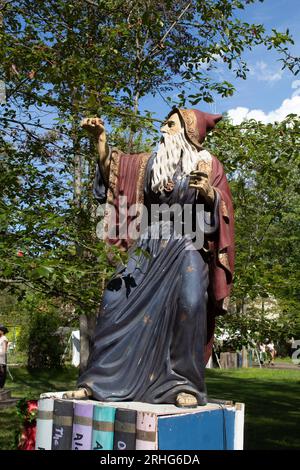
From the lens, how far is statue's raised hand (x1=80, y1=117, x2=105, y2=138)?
3.63 metres

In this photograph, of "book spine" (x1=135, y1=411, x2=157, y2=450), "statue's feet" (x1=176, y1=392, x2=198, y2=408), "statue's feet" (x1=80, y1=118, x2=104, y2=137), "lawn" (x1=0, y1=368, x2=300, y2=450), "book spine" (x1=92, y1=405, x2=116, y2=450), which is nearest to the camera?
"book spine" (x1=135, y1=411, x2=157, y2=450)

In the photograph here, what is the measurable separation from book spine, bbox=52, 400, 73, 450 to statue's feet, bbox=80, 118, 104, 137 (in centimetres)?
172

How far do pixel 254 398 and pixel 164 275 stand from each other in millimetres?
9857

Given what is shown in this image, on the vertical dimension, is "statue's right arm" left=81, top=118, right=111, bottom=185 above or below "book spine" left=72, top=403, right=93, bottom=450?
above

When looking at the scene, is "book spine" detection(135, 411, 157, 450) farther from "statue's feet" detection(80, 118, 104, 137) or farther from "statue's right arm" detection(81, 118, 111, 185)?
"statue's feet" detection(80, 118, 104, 137)

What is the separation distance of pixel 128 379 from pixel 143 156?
5.05 feet

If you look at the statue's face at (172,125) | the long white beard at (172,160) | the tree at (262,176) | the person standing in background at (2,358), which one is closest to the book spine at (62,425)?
the long white beard at (172,160)

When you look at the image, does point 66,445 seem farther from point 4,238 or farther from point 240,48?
point 240,48

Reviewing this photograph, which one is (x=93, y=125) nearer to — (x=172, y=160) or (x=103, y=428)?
(x=172, y=160)

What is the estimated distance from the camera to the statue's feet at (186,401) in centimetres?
301

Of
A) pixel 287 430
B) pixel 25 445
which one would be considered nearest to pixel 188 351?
pixel 25 445

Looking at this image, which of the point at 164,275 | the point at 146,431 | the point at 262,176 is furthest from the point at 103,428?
the point at 262,176

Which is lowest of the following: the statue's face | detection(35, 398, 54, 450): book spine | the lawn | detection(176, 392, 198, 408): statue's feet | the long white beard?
the lawn

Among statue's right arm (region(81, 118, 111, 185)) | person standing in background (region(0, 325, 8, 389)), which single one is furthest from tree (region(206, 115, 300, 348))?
person standing in background (region(0, 325, 8, 389))
